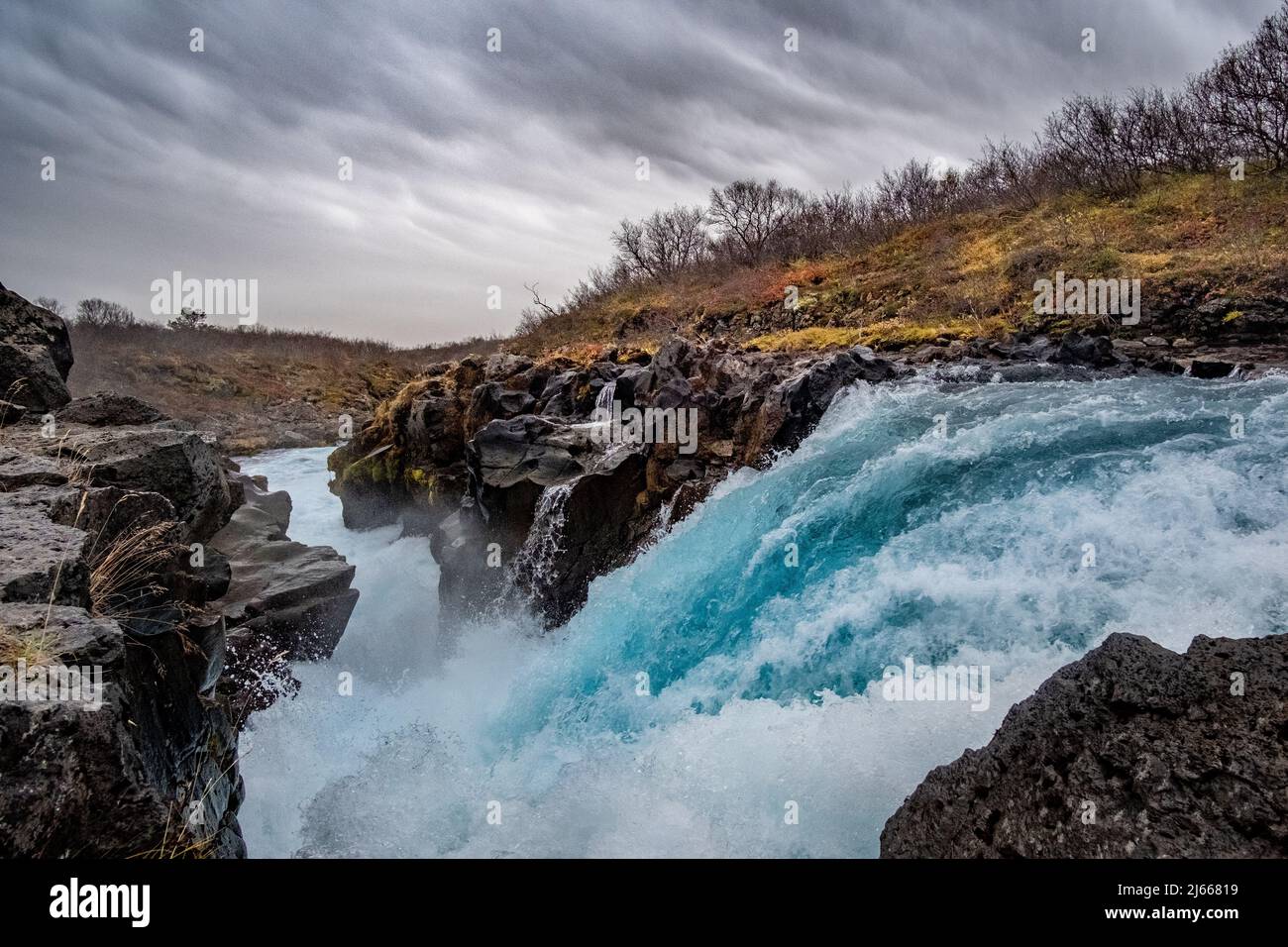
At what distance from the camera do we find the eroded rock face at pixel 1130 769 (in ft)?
7.64

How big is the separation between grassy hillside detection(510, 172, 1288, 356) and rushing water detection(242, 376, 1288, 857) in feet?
28.3

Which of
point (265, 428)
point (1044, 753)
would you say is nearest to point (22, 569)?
point (1044, 753)

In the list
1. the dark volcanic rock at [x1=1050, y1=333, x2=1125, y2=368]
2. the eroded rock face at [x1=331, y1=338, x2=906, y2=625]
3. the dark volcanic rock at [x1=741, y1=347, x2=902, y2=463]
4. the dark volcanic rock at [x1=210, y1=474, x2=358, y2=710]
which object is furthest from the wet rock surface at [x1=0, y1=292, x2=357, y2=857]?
the dark volcanic rock at [x1=1050, y1=333, x2=1125, y2=368]

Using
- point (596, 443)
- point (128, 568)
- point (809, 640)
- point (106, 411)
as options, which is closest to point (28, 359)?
point (106, 411)

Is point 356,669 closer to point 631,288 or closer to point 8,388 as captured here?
point 8,388

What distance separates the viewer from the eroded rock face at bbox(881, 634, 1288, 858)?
233 cm

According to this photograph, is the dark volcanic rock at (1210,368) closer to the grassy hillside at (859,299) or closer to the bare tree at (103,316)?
the grassy hillside at (859,299)

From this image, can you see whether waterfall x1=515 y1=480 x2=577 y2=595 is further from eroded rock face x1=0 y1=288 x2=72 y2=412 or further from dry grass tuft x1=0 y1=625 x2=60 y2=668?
dry grass tuft x1=0 y1=625 x2=60 y2=668

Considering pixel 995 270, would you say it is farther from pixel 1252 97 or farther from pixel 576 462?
pixel 576 462

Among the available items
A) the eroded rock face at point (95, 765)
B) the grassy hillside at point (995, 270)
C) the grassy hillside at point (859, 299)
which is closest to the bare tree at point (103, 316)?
the grassy hillside at point (859, 299)

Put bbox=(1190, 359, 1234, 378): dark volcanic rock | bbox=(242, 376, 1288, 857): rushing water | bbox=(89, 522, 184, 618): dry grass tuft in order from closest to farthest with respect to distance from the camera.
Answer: bbox=(89, 522, 184, 618): dry grass tuft, bbox=(242, 376, 1288, 857): rushing water, bbox=(1190, 359, 1234, 378): dark volcanic rock

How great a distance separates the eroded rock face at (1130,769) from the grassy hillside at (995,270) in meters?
15.2

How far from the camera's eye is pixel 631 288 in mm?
39500

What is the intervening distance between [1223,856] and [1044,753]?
0.69 metres
